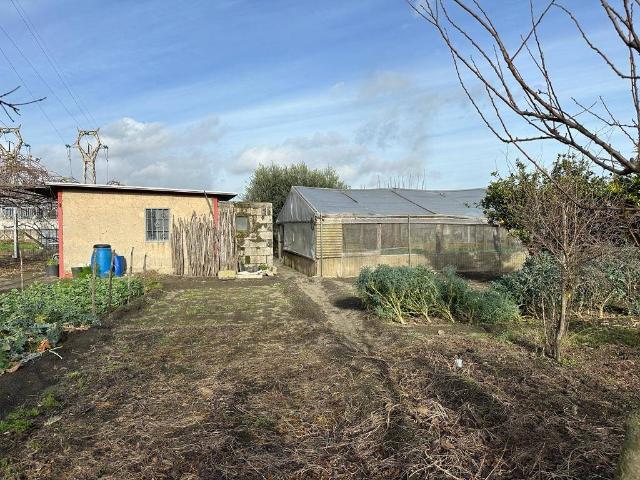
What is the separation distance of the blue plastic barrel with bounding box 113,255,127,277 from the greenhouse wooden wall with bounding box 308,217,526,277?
21.0 ft

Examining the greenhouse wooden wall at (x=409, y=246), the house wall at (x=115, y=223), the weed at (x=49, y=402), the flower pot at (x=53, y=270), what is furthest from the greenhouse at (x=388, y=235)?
the weed at (x=49, y=402)

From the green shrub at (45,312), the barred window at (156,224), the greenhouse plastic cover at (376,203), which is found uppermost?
the greenhouse plastic cover at (376,203)

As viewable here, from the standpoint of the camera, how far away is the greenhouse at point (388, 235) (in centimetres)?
1652

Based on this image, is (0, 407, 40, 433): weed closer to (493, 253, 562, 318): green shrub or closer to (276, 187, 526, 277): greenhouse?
(493, 253, 562, 318): green shrub

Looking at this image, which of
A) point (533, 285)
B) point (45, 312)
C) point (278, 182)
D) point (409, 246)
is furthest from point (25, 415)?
point (278, 182)

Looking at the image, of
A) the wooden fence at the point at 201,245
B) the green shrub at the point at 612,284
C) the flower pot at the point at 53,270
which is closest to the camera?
the green shrub at the point at 612,284

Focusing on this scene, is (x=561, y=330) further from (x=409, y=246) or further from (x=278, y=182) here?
(x=278, y=182)

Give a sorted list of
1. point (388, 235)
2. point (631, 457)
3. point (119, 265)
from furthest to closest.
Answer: point (388, 235), point (119, 265), point (631, 457)

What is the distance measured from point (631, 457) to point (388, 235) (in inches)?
625

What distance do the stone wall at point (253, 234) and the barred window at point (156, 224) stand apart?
2424 mm

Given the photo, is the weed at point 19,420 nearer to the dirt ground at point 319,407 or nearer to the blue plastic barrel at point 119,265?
the dirt ground at point 319,407

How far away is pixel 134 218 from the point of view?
15.4m

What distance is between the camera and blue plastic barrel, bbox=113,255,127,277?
14.6 m

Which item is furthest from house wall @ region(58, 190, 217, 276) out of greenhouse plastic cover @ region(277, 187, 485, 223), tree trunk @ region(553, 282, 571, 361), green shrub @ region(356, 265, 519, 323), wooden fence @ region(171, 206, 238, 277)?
tree trunk @ region(553, 282, 571, 361)
